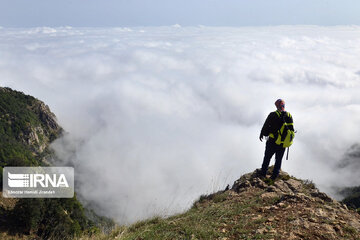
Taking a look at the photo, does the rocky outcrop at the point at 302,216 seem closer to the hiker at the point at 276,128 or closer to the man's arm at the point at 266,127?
the hiker at the point at 276,128

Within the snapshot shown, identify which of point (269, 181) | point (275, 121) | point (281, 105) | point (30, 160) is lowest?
point (269, 181)

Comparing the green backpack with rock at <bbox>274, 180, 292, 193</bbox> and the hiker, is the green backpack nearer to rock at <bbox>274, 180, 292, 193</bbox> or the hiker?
the hiker

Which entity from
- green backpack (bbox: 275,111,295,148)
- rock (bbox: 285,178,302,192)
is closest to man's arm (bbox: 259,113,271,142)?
green backpack (bbox: 275,111,295,148)

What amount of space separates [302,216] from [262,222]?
1165 mm

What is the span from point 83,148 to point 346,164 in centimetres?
18831

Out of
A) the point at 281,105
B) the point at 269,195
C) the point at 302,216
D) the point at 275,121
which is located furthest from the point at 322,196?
the point at 281,105

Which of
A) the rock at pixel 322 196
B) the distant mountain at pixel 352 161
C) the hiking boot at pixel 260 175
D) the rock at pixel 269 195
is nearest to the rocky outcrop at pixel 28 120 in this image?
the hiking boot at pixel 260 175

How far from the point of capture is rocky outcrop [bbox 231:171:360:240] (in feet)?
17.9

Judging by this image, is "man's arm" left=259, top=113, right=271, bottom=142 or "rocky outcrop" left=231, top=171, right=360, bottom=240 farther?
"man's arm" left=259, top=113, right=271, bottom=142

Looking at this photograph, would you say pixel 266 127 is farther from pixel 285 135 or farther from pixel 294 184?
pixel 294 184

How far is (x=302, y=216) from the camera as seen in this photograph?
6.26 metres

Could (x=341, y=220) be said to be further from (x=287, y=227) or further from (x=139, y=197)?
(x=139, y=197)

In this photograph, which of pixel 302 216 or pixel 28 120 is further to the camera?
pixel 28 120

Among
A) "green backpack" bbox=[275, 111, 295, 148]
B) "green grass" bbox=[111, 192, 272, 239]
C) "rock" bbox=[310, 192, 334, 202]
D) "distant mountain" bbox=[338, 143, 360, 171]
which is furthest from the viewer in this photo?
"distant mountain" bbox=[338, 143, 360, 171]
